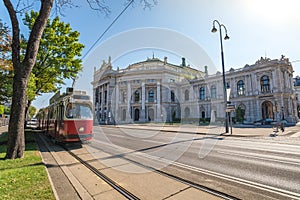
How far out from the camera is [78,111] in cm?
973

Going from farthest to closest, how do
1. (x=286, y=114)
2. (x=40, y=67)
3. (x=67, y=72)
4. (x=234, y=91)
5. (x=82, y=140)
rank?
(x=234, y=91) → (x=286, y=114) → (x=67, y=72) → (x=40, y=67) → (x=82, y=140)

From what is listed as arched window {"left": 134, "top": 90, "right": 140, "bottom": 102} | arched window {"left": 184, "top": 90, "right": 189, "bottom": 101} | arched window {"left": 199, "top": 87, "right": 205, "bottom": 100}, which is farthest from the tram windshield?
arched window {"left": 184, "top": 90, "right": 189, "bottom": 101}

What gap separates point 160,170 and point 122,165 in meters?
1.47

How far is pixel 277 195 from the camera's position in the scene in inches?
142

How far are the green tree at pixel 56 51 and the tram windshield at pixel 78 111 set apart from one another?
5323 mm

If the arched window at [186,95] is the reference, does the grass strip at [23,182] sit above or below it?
below

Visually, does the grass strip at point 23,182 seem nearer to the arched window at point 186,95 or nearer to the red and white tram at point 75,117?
the red and white tram at point 75,117

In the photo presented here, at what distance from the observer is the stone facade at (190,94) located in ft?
119

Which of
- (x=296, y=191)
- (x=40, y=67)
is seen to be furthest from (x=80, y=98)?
(x=296, y=191)

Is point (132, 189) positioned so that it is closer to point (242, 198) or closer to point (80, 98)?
point (242, 198)

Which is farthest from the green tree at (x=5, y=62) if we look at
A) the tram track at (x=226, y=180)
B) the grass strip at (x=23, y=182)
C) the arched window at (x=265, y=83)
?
the arched window at (x=265, y=83)

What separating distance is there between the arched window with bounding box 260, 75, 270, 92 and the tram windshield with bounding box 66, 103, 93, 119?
40.9 meters

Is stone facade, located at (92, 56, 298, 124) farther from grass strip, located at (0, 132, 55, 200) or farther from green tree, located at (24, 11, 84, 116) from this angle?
grass strip, located at (0, 132, 55, 200)

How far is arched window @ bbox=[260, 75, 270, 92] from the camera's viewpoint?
3769cm
